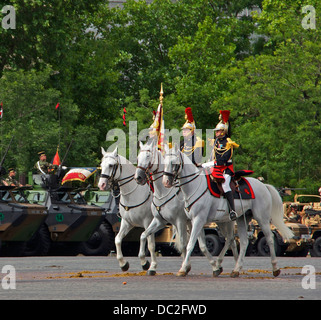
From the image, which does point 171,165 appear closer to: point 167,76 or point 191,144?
point 191,144

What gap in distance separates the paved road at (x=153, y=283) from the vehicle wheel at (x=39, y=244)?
6.30 metres

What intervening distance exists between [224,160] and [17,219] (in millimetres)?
10329

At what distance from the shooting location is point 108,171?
2152 cm

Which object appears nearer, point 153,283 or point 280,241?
point 153,283

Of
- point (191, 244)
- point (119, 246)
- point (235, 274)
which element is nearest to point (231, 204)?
point (235, 274)

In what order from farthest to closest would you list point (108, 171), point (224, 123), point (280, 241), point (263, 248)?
point (263, 248)
point (280, 241)
point (108, 171)
point (224, 123)

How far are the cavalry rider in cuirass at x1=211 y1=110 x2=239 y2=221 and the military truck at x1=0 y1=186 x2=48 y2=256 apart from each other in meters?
9.92

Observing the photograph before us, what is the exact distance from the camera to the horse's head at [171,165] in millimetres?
19156

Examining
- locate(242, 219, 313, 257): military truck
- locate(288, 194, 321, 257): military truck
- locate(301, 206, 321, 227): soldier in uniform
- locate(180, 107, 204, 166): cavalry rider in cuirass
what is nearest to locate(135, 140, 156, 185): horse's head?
locate(180, 107, 204, 166): cavalry rider in cuirass

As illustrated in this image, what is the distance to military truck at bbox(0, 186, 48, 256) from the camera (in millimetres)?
28969

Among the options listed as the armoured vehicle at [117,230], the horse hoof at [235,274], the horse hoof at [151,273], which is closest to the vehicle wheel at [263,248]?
the armoured vehicle at [117,230]
